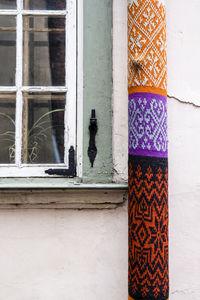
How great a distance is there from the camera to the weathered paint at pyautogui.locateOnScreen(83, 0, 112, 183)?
7.09ft

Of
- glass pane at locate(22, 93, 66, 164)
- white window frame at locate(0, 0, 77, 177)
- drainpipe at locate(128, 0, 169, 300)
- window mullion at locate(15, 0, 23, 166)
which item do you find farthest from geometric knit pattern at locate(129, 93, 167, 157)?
window mullion at locate(15, 0, 23, 166)

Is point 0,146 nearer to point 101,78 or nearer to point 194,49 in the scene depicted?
point 101,78

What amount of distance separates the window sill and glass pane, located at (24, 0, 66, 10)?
1136 mm

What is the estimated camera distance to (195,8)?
2262mm

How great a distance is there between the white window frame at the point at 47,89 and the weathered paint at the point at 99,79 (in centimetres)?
8

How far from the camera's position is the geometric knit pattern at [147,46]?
1.85 meters

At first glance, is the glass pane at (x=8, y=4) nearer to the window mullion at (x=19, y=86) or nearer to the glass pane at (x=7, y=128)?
the window mullion at (x=19, y=86)

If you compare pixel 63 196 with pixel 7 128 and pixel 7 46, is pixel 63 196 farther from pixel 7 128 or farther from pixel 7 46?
pixel 7 46

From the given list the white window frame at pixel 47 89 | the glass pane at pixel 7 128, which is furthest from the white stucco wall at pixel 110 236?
the glass pane at pixel 7 128

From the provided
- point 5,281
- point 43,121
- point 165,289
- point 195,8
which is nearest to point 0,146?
point 43,121

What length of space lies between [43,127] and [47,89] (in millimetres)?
241

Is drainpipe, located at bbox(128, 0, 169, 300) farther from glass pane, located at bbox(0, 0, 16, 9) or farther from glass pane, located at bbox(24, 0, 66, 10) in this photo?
glass pane, located at bbox(0, 0, 16, 9)

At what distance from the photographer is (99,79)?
85.8 inches

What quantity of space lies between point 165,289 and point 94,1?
173cm
